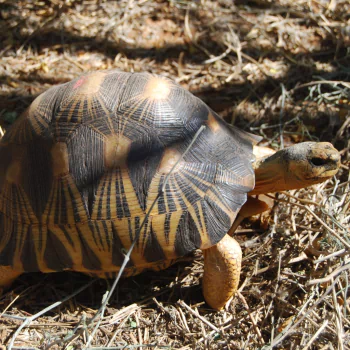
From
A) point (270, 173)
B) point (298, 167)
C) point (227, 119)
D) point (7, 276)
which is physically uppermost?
point (298, 167)

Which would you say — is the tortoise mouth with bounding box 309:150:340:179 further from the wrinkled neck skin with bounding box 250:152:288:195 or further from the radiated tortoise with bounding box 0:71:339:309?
the wrinkled neck skin with bounding box 250:152:288:195

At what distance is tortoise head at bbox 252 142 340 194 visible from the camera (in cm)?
235

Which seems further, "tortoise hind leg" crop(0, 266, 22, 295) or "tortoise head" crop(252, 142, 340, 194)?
"tortoise hind leg" crop(0, 266, 22, 295)

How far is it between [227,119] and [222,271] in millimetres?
1586

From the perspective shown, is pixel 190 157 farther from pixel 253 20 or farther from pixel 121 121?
pixel 253 20

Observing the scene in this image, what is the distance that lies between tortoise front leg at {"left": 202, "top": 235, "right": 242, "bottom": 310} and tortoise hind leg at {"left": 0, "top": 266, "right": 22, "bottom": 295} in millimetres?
1133

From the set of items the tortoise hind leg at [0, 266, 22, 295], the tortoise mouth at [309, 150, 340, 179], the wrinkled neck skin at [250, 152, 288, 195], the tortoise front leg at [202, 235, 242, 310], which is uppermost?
the tortoise mouth at [309, 150, 340, 179]

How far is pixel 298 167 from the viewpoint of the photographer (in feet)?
7.89

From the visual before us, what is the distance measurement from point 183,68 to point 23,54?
152 centimetres

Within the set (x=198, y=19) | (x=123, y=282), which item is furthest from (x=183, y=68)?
(x=123, y=282)

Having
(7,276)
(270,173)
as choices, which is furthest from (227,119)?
(7,276)

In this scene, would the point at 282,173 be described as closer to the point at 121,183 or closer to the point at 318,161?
the point at 318,161

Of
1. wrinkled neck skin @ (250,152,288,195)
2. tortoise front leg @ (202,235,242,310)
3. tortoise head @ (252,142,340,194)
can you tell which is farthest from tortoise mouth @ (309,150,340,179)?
tortoise front leg @ (202,235,242,310)

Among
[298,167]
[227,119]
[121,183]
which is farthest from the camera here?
[227,119]
